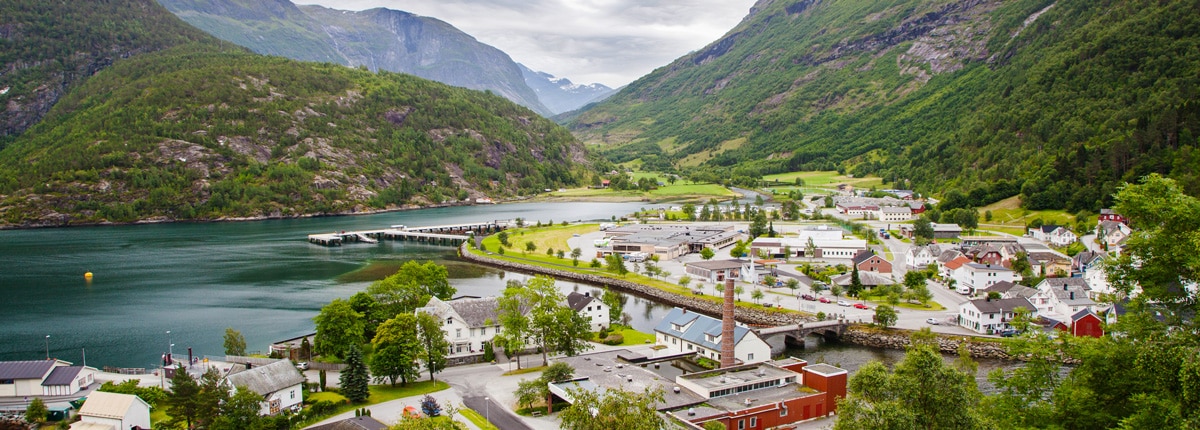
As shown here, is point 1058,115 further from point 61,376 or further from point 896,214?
point 61,376

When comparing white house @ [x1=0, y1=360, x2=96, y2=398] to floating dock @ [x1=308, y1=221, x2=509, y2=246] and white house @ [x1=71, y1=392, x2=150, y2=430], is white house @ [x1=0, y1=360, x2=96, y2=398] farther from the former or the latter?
floating dock @ [x1=308, y1=221, x2=509, y2=246]

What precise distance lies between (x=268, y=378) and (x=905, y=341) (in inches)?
1150

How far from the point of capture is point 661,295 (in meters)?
50.0

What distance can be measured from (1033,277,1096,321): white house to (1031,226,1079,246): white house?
2273 centimetres

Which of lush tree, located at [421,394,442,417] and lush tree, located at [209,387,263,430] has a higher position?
lush tree, located at [209,387,263,430]

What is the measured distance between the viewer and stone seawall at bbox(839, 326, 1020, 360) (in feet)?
115

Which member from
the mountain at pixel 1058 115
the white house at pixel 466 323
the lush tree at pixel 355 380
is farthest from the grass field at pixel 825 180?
the lush tree at pixel 355 380

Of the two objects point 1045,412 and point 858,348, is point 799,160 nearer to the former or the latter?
point 858,348

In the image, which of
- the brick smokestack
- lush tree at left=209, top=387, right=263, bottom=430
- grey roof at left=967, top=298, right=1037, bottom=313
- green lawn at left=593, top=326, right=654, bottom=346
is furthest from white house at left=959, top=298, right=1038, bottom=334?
lush tree at left=209, top=387, right=263, bottom=430

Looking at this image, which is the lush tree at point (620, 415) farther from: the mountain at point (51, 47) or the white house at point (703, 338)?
the mountain at point (51, 47)

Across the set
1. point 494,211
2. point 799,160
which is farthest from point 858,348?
point 799,160

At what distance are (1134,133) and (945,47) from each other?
419 ft

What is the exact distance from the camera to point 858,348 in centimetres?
3706

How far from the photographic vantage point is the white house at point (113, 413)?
77.6 ft
